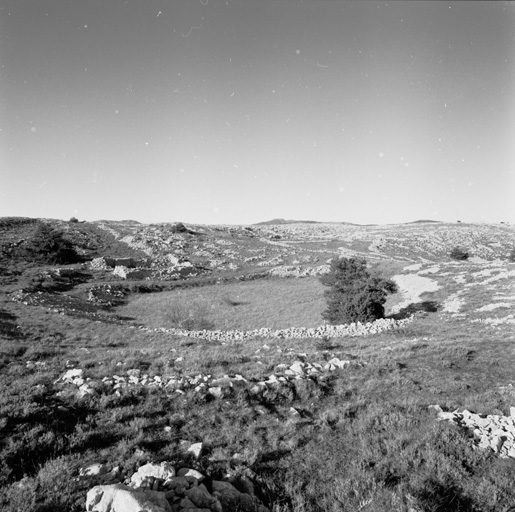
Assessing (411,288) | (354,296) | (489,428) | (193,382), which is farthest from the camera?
(411,288)

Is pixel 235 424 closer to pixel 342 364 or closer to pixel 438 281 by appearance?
pixel 342 364

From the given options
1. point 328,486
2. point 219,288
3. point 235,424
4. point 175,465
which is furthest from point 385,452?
point 219,288

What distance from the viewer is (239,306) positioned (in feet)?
129

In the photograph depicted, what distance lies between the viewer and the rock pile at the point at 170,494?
500 centimetres

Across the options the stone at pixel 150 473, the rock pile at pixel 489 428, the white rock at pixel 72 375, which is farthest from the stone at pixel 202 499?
the white rock at pixel 72 375

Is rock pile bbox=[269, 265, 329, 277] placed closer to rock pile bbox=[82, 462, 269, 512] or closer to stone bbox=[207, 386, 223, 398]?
stone bbox=[207, 386, 223, 398]

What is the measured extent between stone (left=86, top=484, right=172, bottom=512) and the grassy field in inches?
1035

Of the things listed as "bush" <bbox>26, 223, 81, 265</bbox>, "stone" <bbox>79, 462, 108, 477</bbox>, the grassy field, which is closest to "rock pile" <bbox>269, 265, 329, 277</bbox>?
the grassy field

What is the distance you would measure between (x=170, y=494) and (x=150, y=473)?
746mm

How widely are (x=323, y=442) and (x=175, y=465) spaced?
3591 mm

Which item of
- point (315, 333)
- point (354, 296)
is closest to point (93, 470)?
point (315, 333)

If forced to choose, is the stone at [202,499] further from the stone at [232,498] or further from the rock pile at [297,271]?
the rock pile at [297,271]

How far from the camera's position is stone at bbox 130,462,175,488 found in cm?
580

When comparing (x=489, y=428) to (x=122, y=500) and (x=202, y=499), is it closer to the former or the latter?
(x=202, y=499)
